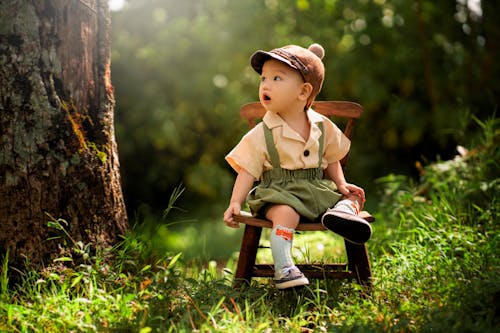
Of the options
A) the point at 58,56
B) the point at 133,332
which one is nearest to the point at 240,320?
the point at 133,332

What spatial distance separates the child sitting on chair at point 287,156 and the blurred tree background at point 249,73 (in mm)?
4117

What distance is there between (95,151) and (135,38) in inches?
184

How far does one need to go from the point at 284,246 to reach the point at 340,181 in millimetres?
565

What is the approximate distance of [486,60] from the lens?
732 centimetres

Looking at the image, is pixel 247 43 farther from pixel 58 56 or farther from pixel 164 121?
pixel 58 56

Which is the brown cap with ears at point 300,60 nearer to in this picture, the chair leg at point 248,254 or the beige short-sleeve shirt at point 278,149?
the beige short-sleeve shirt at point 278,149

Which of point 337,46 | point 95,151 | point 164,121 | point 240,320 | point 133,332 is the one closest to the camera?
point 133,332

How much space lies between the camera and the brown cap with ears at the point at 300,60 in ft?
8.91

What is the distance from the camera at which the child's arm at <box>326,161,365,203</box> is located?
2.95 metres

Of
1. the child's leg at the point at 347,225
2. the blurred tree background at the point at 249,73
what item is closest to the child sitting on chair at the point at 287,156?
the child's leg at the point at 347,225

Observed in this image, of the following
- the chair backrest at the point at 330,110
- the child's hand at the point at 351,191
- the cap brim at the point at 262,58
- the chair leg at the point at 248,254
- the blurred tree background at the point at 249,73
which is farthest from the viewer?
the blurred tree background at the point at 249,73

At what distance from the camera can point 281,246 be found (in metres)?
2.64

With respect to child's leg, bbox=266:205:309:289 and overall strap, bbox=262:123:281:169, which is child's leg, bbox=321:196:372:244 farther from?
overall strap, bbox=262:123:281:169

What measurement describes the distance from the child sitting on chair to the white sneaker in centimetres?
3
